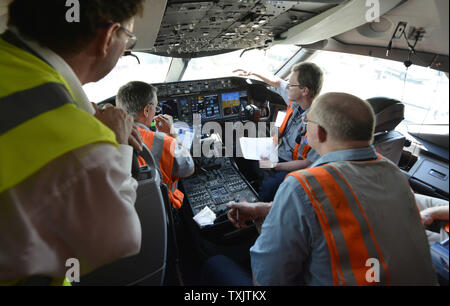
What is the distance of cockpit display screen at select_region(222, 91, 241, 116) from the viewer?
321cm

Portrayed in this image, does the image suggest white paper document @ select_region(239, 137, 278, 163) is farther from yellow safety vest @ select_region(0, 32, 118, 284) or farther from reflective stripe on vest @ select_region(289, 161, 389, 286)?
yellow safety vest @ select_region(0, 32, 118, 284)

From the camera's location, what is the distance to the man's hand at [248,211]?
1.25 m

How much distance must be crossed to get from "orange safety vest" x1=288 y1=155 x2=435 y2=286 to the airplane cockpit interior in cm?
32

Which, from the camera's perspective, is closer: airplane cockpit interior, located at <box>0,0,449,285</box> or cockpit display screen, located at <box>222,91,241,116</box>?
airplane cockpit interior, located at <box>0,0,449,285</box>

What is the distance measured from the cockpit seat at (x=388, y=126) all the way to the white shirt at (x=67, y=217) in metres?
1.50

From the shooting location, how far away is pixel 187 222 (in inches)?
79.7

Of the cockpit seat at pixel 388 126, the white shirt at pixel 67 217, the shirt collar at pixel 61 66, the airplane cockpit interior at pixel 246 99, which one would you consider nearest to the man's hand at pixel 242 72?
the airplane cockpit interior at pixel 246 99

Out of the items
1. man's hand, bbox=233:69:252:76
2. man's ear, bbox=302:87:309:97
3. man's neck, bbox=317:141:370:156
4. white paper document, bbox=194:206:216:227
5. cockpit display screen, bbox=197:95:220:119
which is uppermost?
man's hand, bbox=233:69:252:76

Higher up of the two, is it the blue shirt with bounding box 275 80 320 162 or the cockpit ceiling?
the cockpit ceiling

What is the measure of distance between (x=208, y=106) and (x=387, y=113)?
6.90 ft

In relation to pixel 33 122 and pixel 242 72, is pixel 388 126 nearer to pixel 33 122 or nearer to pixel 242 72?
pixel 33 122

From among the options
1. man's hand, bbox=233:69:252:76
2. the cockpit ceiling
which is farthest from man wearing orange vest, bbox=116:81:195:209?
man's hand, bbox=233:69:252:76

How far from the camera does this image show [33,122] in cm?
53

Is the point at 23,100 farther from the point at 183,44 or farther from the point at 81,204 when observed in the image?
the point at 183,44
